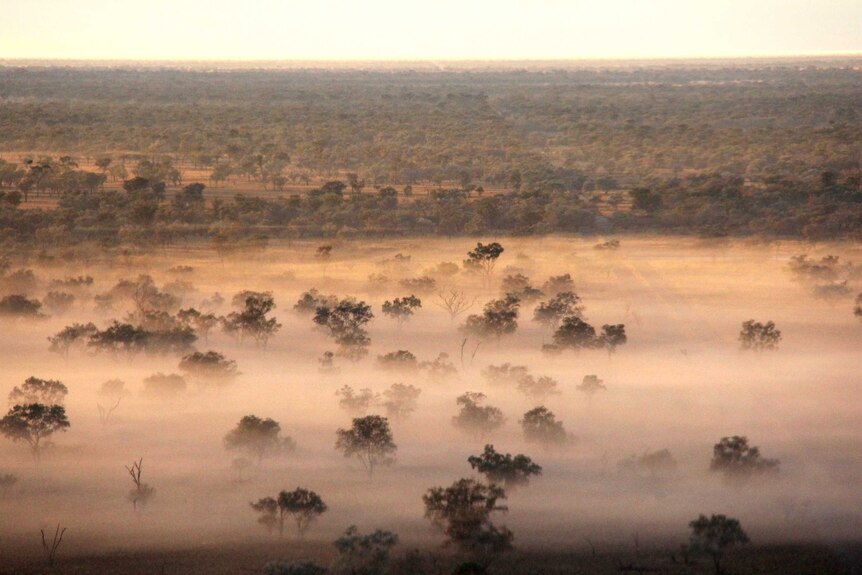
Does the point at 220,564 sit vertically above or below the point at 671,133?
below

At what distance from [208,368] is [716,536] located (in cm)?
1171

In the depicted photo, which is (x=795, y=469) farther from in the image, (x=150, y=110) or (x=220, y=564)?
(x=150, y=110)

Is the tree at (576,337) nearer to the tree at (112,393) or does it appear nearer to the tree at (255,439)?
the tree at (255,439)

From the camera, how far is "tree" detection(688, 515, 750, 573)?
48.0ft

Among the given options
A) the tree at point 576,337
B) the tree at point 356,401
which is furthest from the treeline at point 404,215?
the tree at point 356,401

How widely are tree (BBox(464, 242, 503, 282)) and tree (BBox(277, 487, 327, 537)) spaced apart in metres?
16.4

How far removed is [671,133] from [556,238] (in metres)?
32.1

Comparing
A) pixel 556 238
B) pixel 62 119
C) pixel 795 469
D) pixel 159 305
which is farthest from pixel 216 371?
pixel 62 119

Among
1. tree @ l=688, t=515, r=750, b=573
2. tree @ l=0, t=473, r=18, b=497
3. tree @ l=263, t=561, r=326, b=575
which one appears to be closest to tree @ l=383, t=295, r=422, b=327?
tree @ l=0, t=473, r=18, b=497

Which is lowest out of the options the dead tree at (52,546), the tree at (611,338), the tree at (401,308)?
the dead tree at (52,546)

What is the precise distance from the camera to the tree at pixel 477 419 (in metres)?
19.6

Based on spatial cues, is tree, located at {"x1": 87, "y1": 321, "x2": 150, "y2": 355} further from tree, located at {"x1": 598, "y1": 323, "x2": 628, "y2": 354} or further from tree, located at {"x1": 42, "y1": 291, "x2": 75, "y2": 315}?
tree, located at {"x1": 598, "y1": 323, "x2": 628, "y2": 354}

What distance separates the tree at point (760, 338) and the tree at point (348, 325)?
929 centimetres

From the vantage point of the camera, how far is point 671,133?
219 feet
